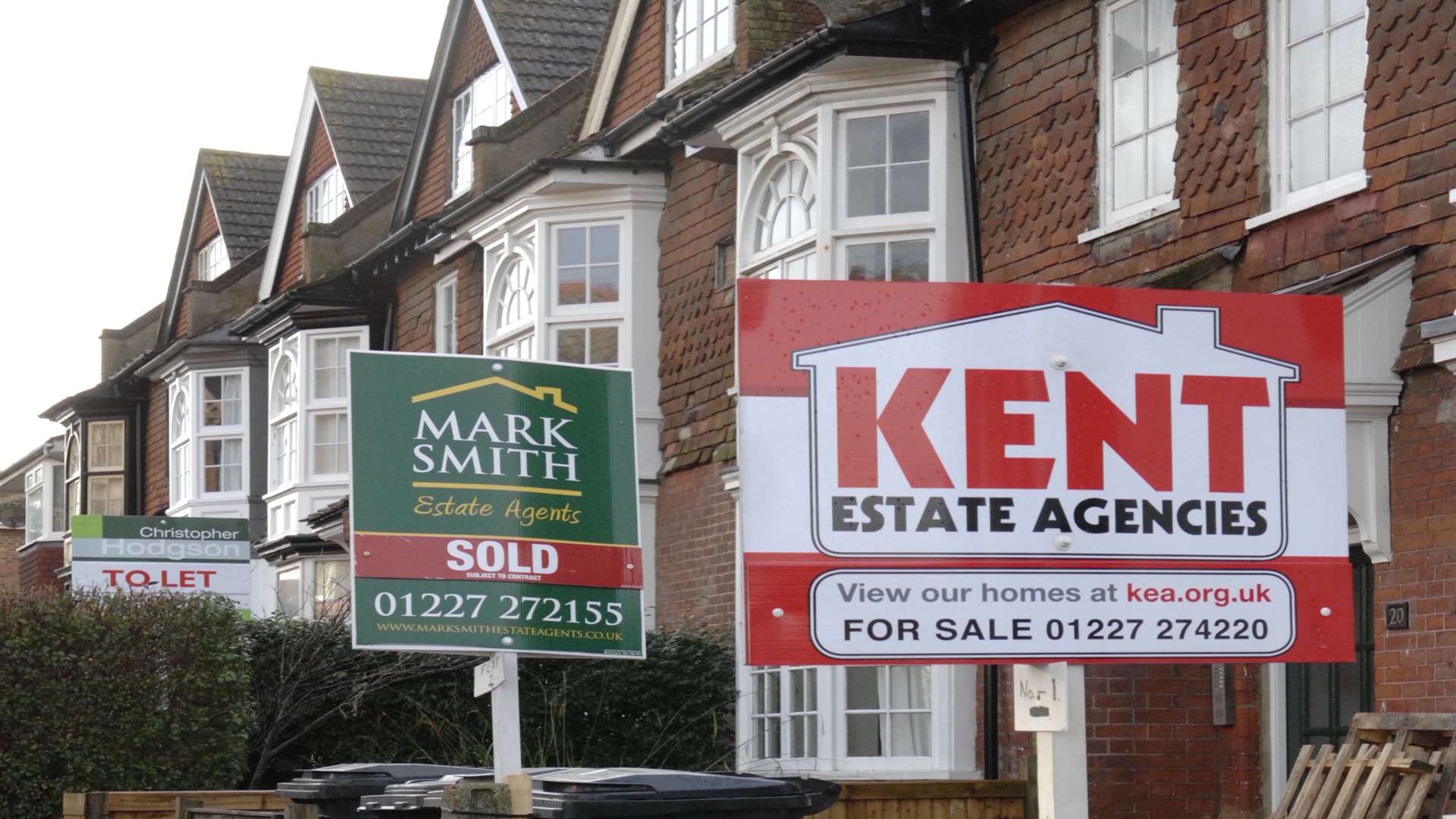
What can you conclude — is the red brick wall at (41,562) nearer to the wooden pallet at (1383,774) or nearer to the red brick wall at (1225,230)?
the red brick wall at (1225,230)

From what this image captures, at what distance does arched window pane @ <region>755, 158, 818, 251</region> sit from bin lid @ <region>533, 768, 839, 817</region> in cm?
837

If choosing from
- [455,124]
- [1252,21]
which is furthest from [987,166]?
[455,124]

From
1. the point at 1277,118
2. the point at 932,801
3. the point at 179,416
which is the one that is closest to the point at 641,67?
the point at 1277,118

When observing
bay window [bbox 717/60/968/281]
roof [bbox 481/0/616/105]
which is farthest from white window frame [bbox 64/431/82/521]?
bay window [bbox 717/60/968/281]

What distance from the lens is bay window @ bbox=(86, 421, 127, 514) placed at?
124ft

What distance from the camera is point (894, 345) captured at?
20.7ft

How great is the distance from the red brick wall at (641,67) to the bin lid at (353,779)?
10.2 metres

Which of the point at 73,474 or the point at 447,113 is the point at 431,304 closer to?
the point at 447,113

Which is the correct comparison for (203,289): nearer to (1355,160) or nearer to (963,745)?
(963,745)

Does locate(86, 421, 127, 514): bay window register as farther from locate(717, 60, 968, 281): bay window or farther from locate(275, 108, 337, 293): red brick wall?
locate(717, 60, 968, 281): bay window

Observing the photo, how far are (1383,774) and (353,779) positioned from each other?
4.80m

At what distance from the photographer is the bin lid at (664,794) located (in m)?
7.30

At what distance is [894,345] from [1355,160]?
19.0 feet

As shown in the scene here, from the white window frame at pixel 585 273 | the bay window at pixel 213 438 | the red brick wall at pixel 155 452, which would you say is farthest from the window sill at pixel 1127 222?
the red brick wall at pixel 155 452
